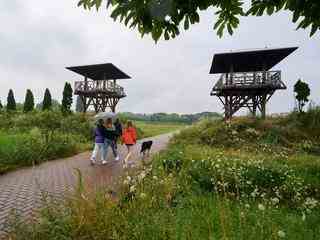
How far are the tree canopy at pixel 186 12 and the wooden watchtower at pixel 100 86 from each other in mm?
29401

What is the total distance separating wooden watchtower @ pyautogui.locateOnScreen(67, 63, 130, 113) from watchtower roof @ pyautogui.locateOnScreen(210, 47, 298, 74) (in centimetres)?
1298

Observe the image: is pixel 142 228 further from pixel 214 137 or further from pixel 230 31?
pixel 214 137

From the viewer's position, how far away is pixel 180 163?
8312 millimetres

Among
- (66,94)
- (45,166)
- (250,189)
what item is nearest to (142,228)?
(250,189)

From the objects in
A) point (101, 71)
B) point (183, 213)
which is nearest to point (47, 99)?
point (101, 71)

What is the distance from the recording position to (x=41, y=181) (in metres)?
8.24

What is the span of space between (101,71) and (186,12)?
104 ft

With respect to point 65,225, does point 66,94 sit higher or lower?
higher

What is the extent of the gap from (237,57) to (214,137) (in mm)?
10771

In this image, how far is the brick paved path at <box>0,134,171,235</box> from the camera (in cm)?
580

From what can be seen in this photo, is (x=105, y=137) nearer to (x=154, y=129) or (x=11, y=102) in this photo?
(x=11, y=102)

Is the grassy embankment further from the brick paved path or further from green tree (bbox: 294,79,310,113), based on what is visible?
green tree (bbox: 294,79,310,113)

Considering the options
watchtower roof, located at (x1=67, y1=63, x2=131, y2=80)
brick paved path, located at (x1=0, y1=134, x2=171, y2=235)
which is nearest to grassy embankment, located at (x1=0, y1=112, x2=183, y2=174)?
brick paved path, located at (x1=0, y1=134, x2=171, y2=235)

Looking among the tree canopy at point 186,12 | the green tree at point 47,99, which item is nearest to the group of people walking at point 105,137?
the tree canopy at point 186,12
